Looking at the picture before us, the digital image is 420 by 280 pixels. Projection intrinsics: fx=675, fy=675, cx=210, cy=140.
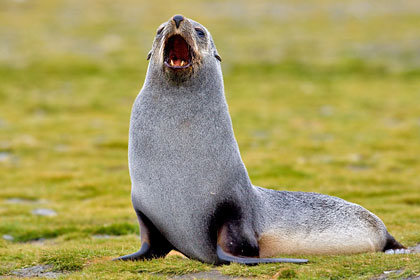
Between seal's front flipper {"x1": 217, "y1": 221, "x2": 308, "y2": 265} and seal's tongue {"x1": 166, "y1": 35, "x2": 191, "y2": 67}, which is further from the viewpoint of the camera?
seal's tongue {"x1": 166, "y1": 35, "x2": 191, "y2": 67}

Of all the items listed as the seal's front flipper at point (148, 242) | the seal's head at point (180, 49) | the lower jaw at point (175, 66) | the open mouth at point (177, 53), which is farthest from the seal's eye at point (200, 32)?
the seal's front flipper at point (148, 242)

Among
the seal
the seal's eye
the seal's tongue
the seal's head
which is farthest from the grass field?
the seal's eye

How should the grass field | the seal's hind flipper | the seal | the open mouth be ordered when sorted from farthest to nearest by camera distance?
the grass field, the open mouth, the seal, the seal's hind flipper

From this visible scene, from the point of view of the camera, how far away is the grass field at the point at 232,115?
401 inches

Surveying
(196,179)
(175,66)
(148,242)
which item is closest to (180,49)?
(175,66)

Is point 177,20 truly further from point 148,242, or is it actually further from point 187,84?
point 148,242

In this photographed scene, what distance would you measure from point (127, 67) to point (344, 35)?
56.3 feet

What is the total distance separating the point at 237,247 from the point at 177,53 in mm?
2411

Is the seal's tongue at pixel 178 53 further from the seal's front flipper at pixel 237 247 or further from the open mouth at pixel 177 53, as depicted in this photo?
the seal's front flipper at pixel 237 247

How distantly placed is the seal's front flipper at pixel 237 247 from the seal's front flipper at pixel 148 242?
0.83 meters

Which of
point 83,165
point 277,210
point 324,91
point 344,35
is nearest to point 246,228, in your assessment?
point 277,210

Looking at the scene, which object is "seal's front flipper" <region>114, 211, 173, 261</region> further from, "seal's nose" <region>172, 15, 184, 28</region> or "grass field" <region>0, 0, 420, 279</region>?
"seal's nose" <region>172, 15, 184, 28</region>

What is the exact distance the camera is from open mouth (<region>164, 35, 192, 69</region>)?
7961mm

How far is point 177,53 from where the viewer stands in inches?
320
